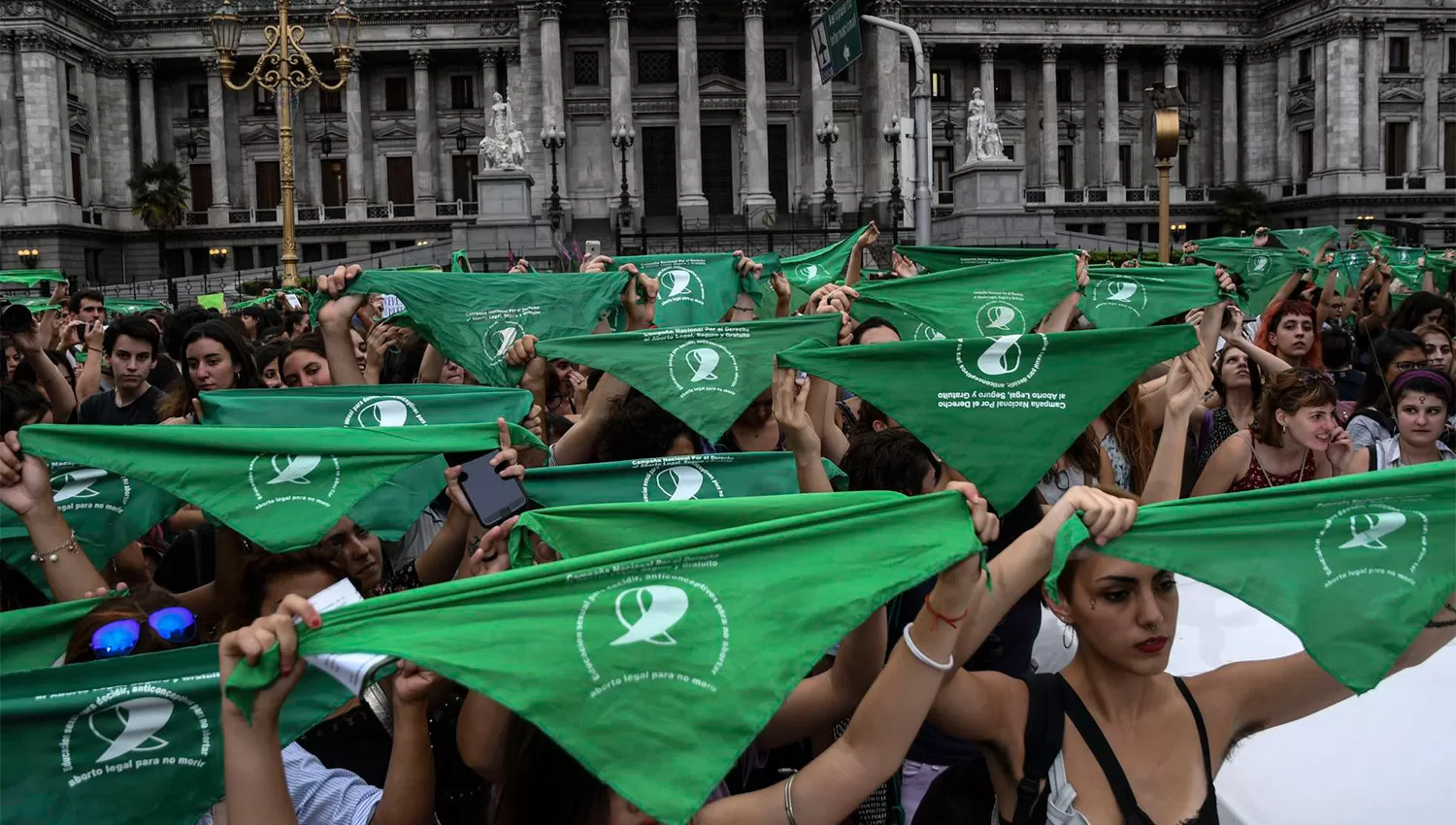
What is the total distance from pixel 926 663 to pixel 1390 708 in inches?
65.5

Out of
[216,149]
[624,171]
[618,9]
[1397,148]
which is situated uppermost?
[618,9]

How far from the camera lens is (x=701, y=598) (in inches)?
116

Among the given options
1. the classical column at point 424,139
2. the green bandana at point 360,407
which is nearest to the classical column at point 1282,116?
the classical column at point 424,139

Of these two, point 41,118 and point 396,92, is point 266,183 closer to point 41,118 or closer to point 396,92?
point 396,92

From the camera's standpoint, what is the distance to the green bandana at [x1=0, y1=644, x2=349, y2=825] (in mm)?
2918

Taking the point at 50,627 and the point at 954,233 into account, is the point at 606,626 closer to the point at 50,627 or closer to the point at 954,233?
the point at 50,627

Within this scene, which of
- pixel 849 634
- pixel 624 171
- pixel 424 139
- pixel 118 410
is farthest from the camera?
pixel 424 139

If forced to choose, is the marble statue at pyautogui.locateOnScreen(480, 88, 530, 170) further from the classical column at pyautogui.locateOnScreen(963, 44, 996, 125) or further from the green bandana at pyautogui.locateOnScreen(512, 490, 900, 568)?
the green bandana at pyautogui.locateOnScreen(512, 490, 900, 568)

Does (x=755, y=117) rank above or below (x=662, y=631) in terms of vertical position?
above

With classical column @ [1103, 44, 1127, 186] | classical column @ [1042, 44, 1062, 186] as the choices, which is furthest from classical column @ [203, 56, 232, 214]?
classical column @ [1103, 44, 1127, 186]

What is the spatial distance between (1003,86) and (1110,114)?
17.9ft

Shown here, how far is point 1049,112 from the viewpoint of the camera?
59500 millimetres

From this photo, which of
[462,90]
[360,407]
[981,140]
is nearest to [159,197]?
[462,90]

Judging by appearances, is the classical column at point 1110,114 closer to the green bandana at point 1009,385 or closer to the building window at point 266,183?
the building window at point 266,183
